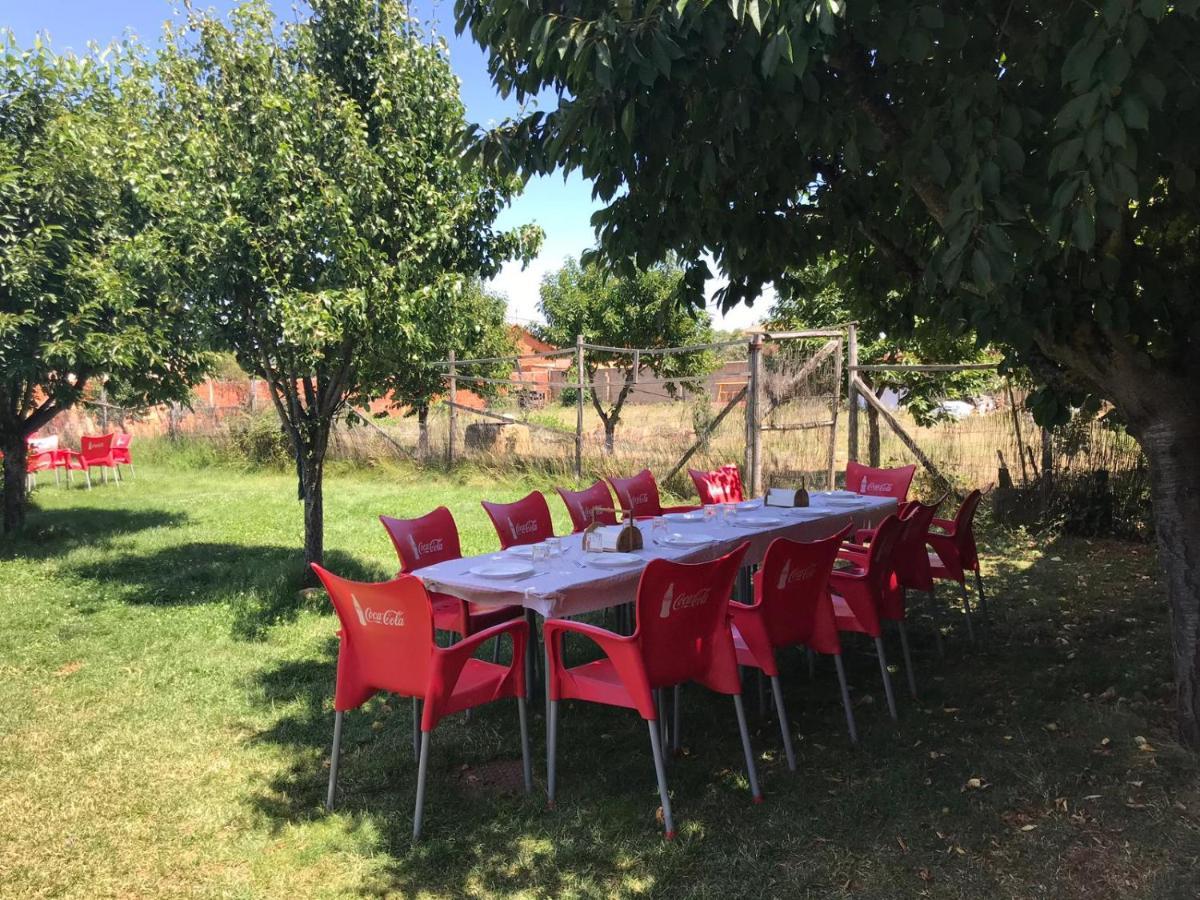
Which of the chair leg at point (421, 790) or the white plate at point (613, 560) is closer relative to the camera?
the chair leg at point (421, 790)

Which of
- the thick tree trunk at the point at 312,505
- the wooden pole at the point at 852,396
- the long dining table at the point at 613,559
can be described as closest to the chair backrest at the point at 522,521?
the long dining table at the point at 613,559

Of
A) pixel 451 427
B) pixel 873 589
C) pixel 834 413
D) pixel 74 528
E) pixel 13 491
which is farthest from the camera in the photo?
pixel 451 427

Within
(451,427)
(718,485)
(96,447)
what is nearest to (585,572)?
(718,485)

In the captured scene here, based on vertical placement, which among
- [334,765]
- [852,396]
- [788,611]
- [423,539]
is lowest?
[334,765]

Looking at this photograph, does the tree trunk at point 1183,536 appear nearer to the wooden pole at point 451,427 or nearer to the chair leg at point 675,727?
the chair leg at point 675,727

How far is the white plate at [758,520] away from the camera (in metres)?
4.87

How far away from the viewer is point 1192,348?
11.2 feet

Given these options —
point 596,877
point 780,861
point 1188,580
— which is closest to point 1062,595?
point 1188,580

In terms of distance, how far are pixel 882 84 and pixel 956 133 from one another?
29.4 inches

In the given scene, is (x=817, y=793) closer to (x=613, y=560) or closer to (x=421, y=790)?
(x=613, y=560)

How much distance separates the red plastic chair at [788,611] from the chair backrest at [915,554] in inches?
31.0

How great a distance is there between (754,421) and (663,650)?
6.03 meters

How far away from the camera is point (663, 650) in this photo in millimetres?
3051

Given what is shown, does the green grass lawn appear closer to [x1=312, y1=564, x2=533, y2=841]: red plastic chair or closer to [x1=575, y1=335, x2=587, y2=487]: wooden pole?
[x1=312, y1=564, x2=533, y2=841]: red plastic chair
